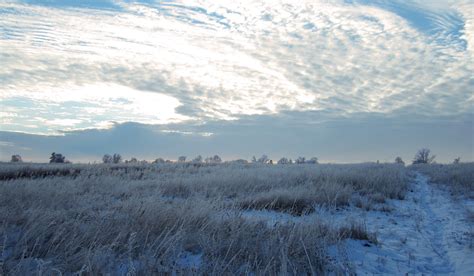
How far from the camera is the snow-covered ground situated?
5082mm

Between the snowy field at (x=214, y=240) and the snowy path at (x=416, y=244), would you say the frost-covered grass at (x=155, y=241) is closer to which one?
the snowy field at (x=214, y=240)

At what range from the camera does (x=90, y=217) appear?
6195mm

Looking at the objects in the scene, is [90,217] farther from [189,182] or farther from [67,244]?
[189,182]

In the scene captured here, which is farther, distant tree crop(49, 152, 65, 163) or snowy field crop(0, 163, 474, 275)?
distant tree crop(49, 152, 65, 163)

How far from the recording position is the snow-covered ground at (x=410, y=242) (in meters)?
5.08

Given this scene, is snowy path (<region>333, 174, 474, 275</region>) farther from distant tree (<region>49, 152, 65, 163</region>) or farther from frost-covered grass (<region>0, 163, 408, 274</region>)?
distant tree (<region>49, 152, 65, 163</region>)

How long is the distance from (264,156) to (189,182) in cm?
5983

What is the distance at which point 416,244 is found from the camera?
6.46 metres

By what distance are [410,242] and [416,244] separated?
17 centimetres

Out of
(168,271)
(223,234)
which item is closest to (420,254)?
(223,234)

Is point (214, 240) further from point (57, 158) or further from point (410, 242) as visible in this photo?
point (57, 158)

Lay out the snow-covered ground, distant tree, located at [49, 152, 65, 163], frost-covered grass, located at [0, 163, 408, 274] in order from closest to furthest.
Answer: frost-covered grass, located at [0, 163, 408, 274] → the snow-covered ground → distant tree, located at [49, 152, 65, 163]

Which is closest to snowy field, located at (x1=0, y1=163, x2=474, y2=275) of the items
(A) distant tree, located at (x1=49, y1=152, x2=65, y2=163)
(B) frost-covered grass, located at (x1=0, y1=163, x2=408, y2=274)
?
(B) frost-covered grass, located at (x1=0, y1=163, x2=408, y2=274)

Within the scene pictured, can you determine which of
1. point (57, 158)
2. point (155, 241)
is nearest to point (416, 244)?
point (155, 241)
